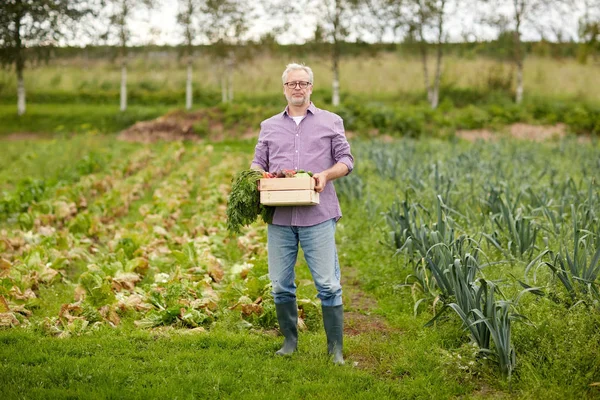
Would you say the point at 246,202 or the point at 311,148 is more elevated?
the point at 311,148

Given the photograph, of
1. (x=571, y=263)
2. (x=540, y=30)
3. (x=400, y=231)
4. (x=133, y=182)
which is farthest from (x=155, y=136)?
(x=571, y=263)

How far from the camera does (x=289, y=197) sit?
4.48 m

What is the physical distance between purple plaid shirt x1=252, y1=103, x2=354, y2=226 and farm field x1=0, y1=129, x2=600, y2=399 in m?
0.95

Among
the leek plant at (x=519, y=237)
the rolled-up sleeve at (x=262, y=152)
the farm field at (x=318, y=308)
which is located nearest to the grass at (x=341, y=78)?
the farm field at (x=318, y=308)

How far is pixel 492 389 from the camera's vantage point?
439cm

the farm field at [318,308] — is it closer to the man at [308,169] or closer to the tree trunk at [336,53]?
the man at [308,169]

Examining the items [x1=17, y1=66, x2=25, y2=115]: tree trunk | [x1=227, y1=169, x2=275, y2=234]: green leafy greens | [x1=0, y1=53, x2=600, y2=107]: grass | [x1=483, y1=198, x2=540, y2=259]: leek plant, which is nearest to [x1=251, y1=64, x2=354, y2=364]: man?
[x1=227, y1=169, x2=275, y2=234]: green leafy greens

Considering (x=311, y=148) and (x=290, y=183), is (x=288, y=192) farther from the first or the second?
(x=311, y=148)

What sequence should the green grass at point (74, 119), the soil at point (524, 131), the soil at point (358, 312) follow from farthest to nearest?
1. the green grass at point (74, 119)
2. the soil at point (524, 131)
3. the soil at point (358, 312)

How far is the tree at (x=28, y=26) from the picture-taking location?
3164 centimetres

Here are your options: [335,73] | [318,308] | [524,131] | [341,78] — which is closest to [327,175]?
[318,308]

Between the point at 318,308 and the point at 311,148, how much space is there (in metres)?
1.80

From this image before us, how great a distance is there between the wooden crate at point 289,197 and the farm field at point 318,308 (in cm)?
112

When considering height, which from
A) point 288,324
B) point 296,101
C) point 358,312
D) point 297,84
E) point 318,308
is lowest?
point 358,312
